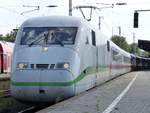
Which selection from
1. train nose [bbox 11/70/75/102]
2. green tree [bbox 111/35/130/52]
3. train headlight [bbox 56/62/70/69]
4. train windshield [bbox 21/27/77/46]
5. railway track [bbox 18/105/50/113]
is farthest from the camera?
green tree [bbox 111/35/130/52]

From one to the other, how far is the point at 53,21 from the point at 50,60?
86.9 inches

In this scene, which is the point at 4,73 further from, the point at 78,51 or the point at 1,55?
the point at 78,51

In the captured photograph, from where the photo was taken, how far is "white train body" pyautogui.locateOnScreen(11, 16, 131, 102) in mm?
16516

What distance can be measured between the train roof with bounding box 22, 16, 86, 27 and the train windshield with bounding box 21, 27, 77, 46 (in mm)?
170

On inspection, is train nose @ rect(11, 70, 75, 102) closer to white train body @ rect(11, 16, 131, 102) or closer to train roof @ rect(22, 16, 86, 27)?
white train body @ rect(11, 16, 131, 102)

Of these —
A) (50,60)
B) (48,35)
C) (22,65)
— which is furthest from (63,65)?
(48,35)

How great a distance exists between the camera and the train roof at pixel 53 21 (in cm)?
1848

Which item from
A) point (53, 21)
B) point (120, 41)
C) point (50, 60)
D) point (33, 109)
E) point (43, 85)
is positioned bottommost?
point (120, 41)

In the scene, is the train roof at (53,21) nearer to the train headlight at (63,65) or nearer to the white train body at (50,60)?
the white train body at (50,60)

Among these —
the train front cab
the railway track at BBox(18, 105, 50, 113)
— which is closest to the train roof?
the train front cab

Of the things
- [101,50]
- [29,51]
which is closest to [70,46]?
[29,51]

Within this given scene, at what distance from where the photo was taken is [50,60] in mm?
16906

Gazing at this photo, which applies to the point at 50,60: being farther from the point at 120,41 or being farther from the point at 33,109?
the point at 120,41

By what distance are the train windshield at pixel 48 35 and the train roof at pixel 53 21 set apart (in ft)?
0.56
